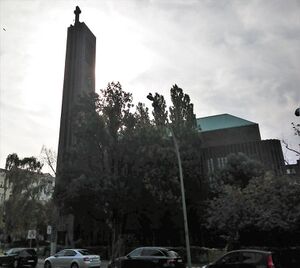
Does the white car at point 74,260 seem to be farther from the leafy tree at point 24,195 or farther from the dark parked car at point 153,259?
the leafy tree at point 24,195

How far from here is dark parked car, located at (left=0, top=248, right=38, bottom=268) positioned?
25.4 meters

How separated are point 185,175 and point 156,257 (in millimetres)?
14533

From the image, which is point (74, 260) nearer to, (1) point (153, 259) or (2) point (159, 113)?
(1) point (153, 259)

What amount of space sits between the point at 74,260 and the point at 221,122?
41.1m

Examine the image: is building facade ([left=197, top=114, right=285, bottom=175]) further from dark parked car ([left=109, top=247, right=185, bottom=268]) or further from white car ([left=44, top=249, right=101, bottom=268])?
dark parked car ([left=109, top=247, right=185, bottom=268])

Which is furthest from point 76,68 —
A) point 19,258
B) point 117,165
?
point 19,258

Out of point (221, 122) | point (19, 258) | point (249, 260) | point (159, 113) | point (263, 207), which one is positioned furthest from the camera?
point (221, 122)

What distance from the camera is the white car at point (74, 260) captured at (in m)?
21.5

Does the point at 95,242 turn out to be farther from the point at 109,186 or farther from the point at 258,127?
the point at 258,127

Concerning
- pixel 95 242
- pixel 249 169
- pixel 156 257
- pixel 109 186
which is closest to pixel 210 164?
pixel 249 169

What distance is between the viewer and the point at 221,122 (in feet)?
190

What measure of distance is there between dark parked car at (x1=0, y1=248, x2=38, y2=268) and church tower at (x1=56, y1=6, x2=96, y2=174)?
1062 inches

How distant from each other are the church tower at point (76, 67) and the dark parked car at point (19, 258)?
88.5 ft

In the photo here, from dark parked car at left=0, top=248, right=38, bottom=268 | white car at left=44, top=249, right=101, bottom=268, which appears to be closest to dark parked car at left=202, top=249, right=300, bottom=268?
white car at left=44, top=249, right=101, bottom=268
